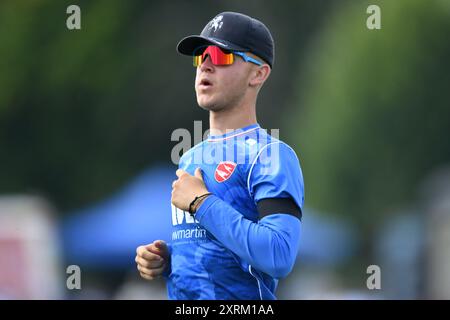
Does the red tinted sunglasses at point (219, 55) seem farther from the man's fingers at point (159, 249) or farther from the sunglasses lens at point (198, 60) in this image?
the man's fingers at point (159, 249)

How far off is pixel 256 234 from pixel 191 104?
16.3 m

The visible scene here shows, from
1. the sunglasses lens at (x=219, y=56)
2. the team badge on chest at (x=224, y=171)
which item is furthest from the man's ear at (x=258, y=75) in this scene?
the team badge on chest at (x=224, y=171)

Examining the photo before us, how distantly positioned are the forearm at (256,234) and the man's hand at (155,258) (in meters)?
0.59

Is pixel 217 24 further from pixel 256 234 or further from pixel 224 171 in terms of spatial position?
pixel 256 234

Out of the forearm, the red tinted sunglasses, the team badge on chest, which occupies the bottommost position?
the forearm

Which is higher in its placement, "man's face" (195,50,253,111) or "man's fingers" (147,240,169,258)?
"man's face" (195,50,253,111)

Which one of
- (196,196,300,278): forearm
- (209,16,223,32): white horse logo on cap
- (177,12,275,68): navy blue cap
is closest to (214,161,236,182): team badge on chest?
(196,196,300,278): forearm

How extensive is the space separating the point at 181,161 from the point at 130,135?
15685 millimetres

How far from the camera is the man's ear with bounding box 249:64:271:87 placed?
6.07m

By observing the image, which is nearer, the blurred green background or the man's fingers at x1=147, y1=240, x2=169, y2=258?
the man's fingers at x1=147, y1=240, x2=169, y2=258

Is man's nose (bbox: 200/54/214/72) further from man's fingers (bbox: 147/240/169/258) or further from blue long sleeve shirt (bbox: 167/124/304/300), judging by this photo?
man's fingers (bbox: 147/240/169/258)

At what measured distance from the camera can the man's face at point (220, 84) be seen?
234 inches

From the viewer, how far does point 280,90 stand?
2231 cm

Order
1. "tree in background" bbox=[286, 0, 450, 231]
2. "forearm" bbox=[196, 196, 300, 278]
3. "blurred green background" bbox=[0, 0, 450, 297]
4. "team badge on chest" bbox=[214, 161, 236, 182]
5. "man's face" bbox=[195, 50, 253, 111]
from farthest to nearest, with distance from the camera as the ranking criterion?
1. "tree in background" bbox=[286, 0, 450, 231]
2. "blurred green background" bbox=[0, 0, 450, 297]
3. "man's face" bbox=[195, 50, 253, 111]
4. "team badge on chest" bbox=[214, 161, 236, 182]
5. "forearm" bbox=[196, 196, 300, 278]
